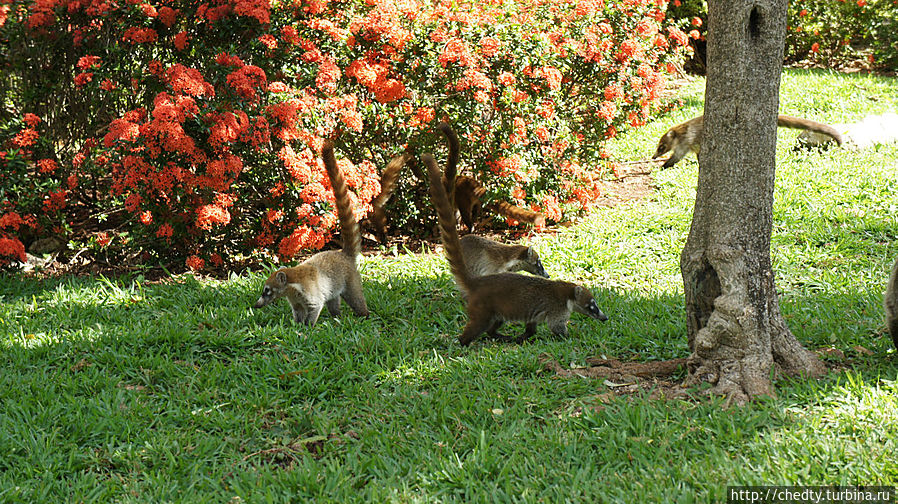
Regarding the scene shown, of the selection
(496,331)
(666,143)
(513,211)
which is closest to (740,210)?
(496,331)

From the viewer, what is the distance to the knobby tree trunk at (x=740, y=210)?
3852 mm

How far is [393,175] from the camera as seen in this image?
7.41 meters

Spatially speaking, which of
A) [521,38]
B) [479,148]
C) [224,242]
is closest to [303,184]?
[224,242]

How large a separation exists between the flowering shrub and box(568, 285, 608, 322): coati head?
242cm

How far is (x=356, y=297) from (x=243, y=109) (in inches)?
77.8

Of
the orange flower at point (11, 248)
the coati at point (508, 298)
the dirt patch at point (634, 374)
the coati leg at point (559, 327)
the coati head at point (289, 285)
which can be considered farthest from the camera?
the orange flower at point (11, 248)

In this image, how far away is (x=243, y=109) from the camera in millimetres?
6434

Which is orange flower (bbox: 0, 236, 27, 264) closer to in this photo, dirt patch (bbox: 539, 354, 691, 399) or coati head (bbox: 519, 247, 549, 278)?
coati head (bbox: 519, 247, 549, 278)

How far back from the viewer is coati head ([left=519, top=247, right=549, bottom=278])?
20.5ft

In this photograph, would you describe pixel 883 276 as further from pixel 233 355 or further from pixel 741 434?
pixel 233 355

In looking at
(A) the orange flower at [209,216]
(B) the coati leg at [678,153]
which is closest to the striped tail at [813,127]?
(B) the coati leg at [678,153]

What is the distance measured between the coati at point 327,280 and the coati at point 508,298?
951 millimetres

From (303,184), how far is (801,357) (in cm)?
420

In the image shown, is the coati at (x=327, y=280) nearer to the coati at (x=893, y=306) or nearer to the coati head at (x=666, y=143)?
the coati at (x=893, y=306)
